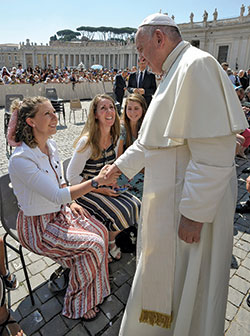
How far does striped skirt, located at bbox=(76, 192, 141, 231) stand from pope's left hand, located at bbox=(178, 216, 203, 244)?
120 centimetres

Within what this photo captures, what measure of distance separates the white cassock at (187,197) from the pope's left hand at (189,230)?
0.06 m

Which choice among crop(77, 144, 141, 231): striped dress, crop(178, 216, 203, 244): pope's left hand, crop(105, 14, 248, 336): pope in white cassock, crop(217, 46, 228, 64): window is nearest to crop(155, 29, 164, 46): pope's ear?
crop(105, 14, 248, 336): pope in white cassock

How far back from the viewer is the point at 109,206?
255 centimetres

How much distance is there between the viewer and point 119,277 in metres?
2.55

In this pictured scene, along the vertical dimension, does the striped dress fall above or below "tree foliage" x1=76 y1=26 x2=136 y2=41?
below

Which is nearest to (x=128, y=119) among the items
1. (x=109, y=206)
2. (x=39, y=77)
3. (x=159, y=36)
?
(x=109, y=206)

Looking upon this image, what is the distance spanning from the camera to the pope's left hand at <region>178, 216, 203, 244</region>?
1.36 metres

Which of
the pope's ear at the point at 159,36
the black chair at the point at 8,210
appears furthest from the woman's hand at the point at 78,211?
the pope's ear at the point at 159,36

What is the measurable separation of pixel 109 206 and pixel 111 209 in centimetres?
4

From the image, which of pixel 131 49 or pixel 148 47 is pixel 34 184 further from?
pixel 131 49

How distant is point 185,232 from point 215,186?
1.06 feet

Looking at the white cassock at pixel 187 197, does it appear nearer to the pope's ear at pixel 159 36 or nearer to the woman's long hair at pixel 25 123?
the pope's ear at pixel 159 36

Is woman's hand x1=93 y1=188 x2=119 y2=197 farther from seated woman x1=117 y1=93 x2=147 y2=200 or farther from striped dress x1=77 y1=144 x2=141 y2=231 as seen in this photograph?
seated woman x1=117 y1=93 x2=147 y2=200

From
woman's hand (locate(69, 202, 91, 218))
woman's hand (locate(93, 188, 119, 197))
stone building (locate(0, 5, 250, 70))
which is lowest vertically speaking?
woman's hand (locate(69, 202, 91, 218))
